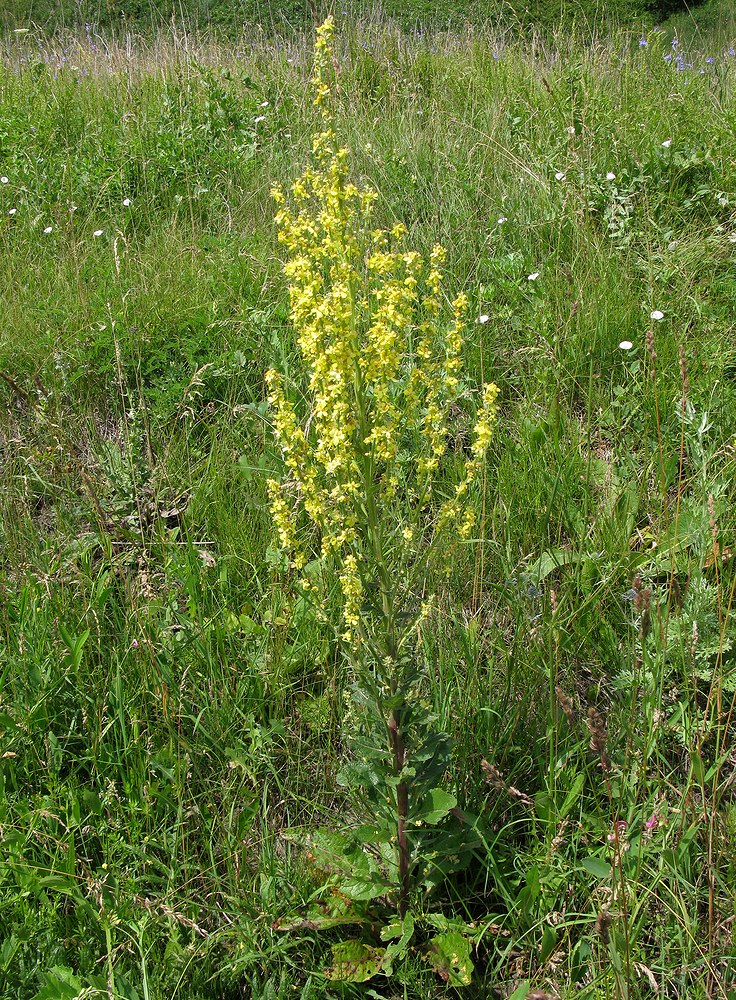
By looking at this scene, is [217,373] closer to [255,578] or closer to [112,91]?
[255,578]

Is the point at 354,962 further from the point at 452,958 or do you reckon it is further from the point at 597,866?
the point at 597,866

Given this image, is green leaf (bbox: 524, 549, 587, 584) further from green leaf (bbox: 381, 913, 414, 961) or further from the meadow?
green leaf (bbox: 381, 913, 414, 961)

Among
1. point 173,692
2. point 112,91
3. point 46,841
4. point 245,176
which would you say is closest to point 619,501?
point 173,692

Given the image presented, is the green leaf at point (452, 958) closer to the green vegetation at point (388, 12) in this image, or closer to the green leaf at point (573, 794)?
the green leaf at point (573, 794)

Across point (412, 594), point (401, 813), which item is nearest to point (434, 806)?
point (401, 813)

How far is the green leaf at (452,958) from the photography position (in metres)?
1.74

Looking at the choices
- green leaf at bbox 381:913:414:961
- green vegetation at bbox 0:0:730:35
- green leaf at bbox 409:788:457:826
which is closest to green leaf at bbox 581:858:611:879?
green leaf at bbox 409:788:457:826

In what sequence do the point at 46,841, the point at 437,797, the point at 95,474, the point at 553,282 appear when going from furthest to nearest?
the point at 553,282 → the point at 95,474 → the point at 46,841 → the point at 437,797

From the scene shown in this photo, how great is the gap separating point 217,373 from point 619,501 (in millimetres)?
1557

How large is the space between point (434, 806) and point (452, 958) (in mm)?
313

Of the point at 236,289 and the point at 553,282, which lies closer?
the point at 553,282

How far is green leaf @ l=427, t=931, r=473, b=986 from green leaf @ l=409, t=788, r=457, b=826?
0.25 metres

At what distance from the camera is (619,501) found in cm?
264

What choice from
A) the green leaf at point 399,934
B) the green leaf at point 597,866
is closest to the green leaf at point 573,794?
the green leaf at point 597,866
